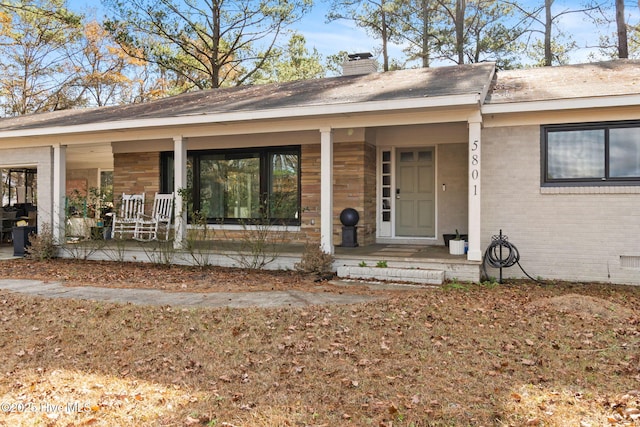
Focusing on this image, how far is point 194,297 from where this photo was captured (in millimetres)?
5852

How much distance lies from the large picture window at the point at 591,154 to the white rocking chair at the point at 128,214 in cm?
726

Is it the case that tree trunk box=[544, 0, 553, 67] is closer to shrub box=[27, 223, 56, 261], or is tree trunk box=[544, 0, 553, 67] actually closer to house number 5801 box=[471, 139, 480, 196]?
house number 5801 box=[471, 139, 480, 196]

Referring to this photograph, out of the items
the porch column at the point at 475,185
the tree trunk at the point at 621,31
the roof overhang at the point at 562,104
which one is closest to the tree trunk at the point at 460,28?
the tree trunk at the point at 621,31

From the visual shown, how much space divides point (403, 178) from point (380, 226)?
3.42 ft

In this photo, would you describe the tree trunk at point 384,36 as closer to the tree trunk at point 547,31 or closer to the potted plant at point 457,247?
the tree trunk at point 547,31

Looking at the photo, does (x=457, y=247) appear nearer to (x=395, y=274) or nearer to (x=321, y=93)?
(x=395, y=274)

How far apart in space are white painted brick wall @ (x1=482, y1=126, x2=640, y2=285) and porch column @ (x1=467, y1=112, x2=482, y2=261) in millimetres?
730

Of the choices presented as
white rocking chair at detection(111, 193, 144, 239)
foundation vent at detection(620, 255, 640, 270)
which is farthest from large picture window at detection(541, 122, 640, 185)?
white rocking chair at detection(111, 193, 144, 239)

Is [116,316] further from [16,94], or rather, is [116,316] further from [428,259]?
[16,94]

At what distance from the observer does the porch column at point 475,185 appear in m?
6.93

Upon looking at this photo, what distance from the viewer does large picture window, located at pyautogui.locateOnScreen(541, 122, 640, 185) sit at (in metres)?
6.91

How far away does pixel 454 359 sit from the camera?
152 inches

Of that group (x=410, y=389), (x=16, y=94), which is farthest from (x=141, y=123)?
(x=16, y=94)

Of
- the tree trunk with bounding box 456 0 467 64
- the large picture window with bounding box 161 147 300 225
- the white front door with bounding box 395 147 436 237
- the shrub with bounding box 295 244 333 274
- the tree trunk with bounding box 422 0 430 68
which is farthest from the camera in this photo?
the tree trunk with bounding box 422 0 430 68
